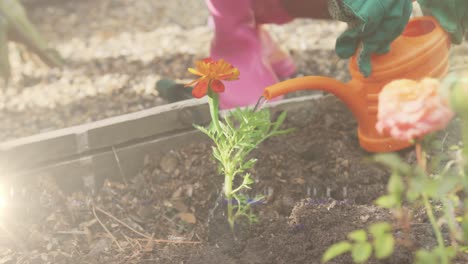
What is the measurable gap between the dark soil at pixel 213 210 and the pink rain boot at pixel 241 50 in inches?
9.2

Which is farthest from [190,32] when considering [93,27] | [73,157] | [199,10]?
[73,157]

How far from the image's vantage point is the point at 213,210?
5.49 ft

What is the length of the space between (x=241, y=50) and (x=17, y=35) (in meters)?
0.86

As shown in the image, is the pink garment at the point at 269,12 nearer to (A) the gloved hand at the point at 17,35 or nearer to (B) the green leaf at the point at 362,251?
(A) the gloved hand at the point at 17,35

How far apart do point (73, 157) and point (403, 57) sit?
3.06ft

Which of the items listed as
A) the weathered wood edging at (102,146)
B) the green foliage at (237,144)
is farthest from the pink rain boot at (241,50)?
the green foliage at (237,144)

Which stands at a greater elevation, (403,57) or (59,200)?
(403,57)

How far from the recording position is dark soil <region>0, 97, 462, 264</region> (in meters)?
1.57

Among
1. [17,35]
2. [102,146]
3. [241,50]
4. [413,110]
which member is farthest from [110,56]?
[413,110]

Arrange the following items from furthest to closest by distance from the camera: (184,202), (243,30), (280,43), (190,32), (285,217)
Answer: (190,32) < (280,43) < (243,30) < (184,202) < (285,217)

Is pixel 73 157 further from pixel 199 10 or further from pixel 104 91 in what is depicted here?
pixel 199 10

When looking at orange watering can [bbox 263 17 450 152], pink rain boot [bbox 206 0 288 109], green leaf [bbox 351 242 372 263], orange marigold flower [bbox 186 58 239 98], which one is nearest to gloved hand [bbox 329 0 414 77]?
orange watering can [bbox 263 17 450 152]

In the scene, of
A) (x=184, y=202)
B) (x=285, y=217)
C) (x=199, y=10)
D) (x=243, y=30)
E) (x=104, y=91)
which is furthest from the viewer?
(x=199, y=10)

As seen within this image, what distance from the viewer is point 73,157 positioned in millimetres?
1937
